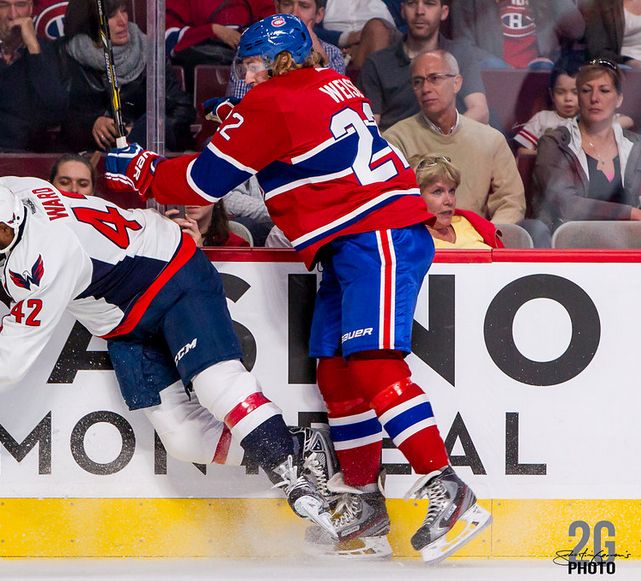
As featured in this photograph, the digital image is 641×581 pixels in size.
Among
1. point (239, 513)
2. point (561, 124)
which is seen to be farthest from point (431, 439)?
point (561, 124)

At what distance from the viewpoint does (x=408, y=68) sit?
138 inches

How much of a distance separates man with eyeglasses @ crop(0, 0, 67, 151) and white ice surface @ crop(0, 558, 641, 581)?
56.8 inches

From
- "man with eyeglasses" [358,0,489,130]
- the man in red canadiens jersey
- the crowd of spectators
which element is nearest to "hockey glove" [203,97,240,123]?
the man in red canadiens jersey

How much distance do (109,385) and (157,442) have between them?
0.20 m

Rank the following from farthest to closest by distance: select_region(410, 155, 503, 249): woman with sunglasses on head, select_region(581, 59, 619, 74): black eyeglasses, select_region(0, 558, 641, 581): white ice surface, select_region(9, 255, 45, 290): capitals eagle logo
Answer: select_region(581, 59, 619, 74): black eyeglasses, select_region(410, 155, 503, 249): woman with sunglasses on head, select_region(0, 558, 641, 581): white ice surface, select_region(9, 255, 45, 290): capitals eagle logo

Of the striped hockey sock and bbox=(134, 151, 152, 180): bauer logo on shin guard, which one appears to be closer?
the striped hockey sock

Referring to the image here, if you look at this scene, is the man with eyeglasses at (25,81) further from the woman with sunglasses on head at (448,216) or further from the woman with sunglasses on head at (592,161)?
the woman with sunglasses on head at (592,161)

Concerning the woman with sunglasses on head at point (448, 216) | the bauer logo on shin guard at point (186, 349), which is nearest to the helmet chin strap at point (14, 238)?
the bauer logo on shin guard at point (186, 349)

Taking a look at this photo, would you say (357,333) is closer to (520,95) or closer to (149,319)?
(149,319)

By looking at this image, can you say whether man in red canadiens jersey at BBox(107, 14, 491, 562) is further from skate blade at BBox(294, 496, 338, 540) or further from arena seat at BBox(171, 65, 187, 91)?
arena seat at BBox(171, 65, 187, 91)

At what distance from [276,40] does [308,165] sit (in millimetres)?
318

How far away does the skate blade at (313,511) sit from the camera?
2457 millimetres

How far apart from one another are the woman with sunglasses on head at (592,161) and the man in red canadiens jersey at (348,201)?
3.51ft

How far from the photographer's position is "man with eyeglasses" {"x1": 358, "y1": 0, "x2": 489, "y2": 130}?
11.4 ft
